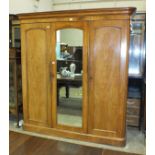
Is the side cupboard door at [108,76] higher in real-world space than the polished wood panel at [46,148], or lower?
higher

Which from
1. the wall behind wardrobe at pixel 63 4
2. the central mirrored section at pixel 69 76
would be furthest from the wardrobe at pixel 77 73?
the wall behind wardrobe at pixel 63 4

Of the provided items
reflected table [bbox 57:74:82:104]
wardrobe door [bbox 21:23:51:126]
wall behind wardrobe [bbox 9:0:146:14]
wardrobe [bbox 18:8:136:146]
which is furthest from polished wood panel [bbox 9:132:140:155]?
wall behind wardrobe [bbox 9:0:146:14]

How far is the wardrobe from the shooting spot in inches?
107

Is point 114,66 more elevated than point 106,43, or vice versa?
point 106,43

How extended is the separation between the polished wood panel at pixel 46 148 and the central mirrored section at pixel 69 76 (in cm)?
34

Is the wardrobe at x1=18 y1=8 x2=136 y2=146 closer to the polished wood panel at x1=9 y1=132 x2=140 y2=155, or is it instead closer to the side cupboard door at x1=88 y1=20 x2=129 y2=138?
the side cupboard door at x1=88 y1=20 x2=129 y2=138

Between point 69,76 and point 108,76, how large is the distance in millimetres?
603

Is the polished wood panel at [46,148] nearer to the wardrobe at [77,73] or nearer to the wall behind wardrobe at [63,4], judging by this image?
the wardrobe at [77,73]

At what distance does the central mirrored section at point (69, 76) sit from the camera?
293 centimetres
